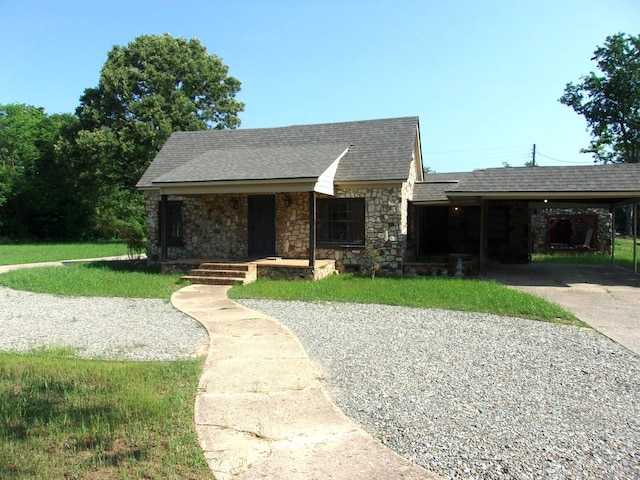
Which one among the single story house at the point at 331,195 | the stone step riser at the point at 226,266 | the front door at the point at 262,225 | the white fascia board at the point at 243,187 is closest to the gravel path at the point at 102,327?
the stone step riser at the point at 226,266

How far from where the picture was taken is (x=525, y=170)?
14859 mm

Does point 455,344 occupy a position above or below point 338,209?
below

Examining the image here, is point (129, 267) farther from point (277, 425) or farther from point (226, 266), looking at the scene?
point (277, 425)

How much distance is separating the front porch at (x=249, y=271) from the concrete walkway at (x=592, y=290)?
5.24 metres

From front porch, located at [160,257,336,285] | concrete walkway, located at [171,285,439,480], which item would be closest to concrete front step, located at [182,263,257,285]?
front porch, located at [160,257,336,285]

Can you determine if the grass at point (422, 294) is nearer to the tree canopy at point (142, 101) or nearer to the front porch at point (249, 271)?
the front porch at point (249, 271)

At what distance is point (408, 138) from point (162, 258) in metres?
8.86

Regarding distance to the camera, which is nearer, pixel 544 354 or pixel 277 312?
pixel 544 354

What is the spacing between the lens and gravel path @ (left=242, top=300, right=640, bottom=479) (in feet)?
11.6

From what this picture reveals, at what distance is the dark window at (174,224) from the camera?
666 inches

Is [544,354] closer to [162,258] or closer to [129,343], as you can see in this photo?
[129,343]

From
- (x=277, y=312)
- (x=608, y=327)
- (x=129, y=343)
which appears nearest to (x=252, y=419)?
(x=129, y=343)

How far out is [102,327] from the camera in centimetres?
803

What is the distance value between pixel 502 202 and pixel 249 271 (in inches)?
419
